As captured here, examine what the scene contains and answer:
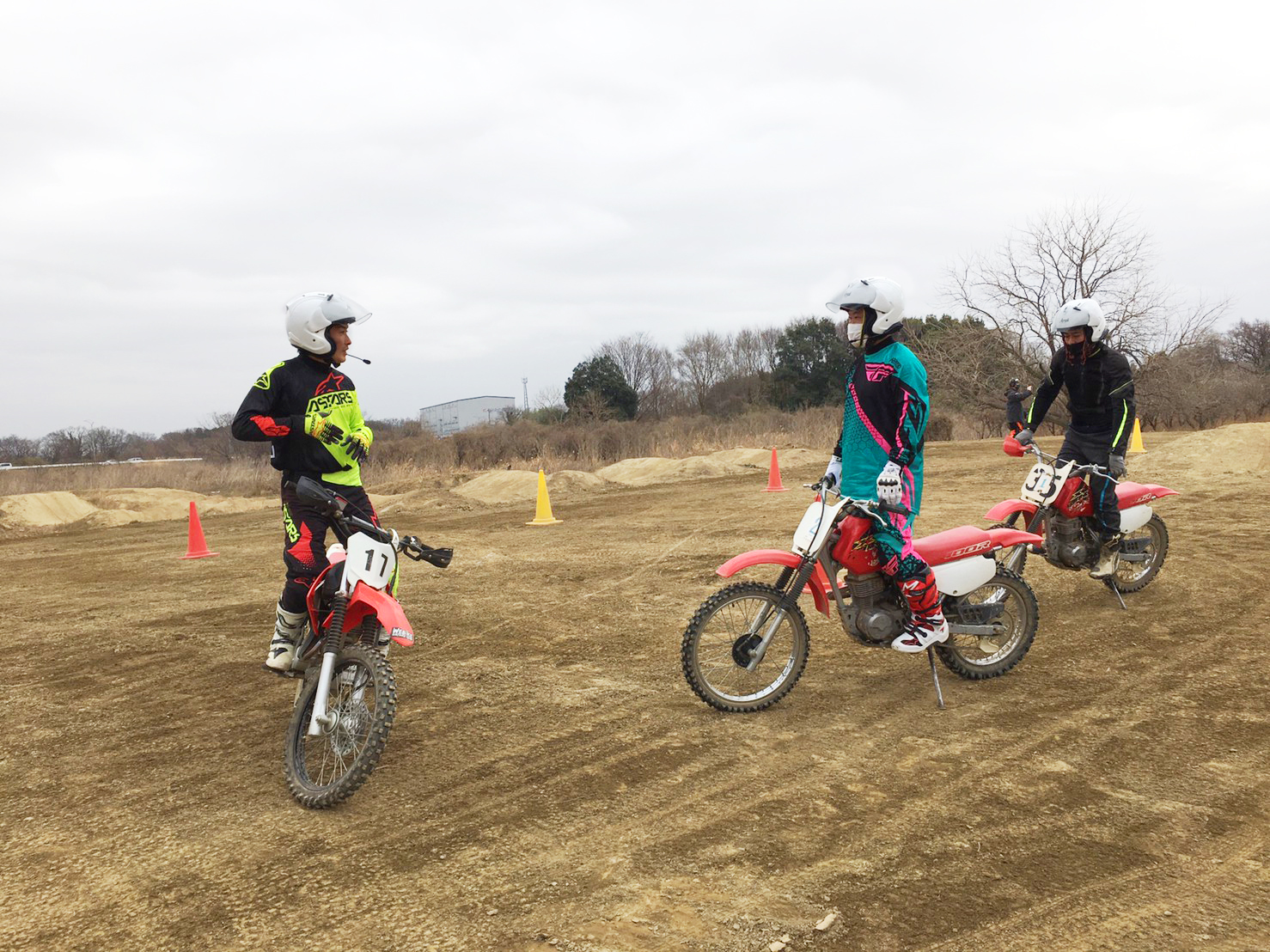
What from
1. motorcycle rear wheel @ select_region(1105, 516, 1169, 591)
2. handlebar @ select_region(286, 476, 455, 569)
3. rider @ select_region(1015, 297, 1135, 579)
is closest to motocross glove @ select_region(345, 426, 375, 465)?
handlebar @ select_region(286, 476, 455, 569)

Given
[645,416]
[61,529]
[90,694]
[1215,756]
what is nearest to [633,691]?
[1215,756]

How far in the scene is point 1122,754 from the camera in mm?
4289

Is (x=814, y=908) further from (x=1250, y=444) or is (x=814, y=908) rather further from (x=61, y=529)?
(x=61, y=529)

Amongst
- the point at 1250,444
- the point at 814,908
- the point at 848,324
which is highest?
the point at 848,324

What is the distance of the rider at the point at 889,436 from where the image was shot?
4777mm

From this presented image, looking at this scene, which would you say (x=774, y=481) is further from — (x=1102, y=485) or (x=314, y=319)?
(x=314, y=319)

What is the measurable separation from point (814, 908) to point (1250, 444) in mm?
19058

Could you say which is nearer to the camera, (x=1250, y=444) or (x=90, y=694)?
(x=90, y=694)

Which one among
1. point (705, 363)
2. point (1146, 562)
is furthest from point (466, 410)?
point (1146, 562)

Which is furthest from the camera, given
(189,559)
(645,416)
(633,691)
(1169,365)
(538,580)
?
(645,416)

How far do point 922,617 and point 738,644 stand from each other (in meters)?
1.08

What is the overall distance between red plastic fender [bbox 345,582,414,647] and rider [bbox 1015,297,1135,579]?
513 cm

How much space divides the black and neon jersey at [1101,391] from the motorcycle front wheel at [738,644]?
10.5 ft

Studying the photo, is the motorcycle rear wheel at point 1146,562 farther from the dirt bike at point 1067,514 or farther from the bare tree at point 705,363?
the bare tree at point 705,363
